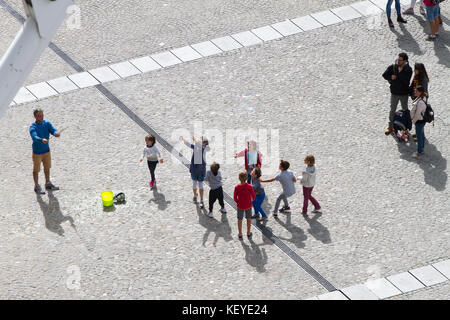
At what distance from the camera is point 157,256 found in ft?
38.9

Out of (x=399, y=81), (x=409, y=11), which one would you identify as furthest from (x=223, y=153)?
(x=409, y=11)

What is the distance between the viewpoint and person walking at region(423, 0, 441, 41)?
1653 cm

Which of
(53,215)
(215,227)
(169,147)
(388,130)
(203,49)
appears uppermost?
(203,49)

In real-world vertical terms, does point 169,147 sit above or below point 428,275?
above

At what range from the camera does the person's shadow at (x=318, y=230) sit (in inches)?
481

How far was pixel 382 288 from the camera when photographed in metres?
11.3

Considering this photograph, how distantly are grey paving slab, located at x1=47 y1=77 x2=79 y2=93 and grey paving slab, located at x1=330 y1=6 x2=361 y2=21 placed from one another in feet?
19.3

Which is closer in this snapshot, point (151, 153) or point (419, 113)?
point (151, 153)

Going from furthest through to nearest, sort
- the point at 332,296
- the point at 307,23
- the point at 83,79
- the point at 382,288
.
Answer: the point at 307,23 → the point at 83,79 → the point at 382,288 → the point at 332,296

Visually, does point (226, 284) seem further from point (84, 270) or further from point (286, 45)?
point (286, 45)

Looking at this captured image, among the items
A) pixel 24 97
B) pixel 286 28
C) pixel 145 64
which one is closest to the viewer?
pixel 24 97

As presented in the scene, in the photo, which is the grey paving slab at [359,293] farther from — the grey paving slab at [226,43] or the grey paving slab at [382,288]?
Result: the grey paving slab at [226,43]

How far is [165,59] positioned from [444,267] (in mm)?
7286

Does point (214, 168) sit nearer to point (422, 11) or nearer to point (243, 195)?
point (243, 195)
